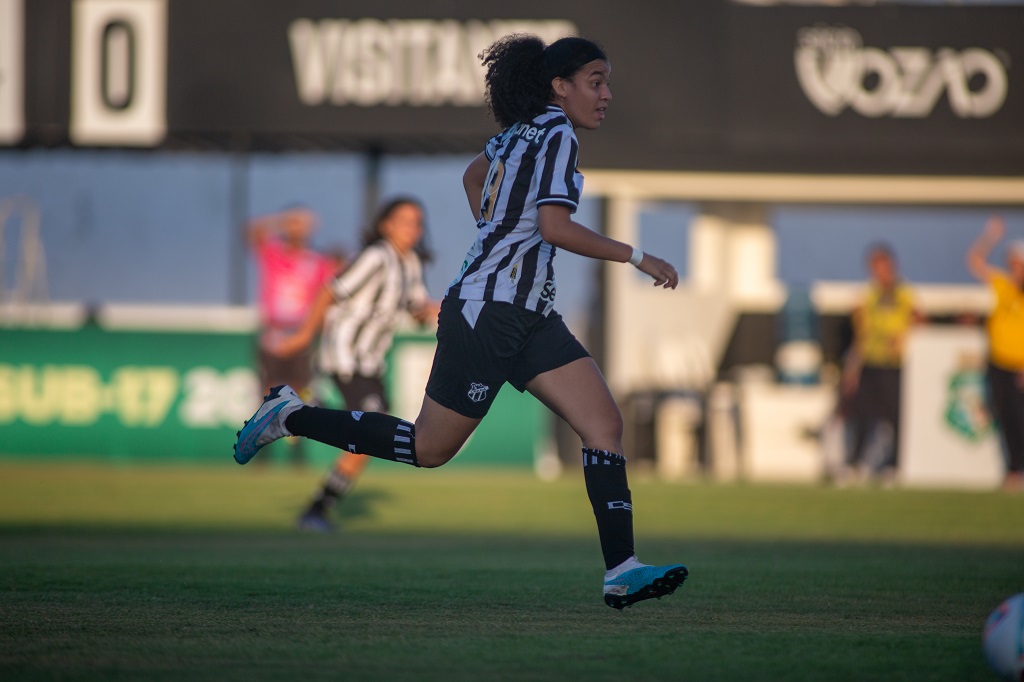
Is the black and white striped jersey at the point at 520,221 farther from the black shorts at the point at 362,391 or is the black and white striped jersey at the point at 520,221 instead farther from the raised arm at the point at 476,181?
the black shorts at the point at 362,391

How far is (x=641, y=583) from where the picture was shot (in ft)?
15.8

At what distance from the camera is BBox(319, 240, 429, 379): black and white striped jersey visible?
31.7 ft

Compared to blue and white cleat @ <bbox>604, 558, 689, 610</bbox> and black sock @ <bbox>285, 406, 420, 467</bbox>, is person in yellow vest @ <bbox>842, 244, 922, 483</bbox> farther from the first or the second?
blue and white cleat @ <bbox>604, 558, 689, 610</bbox>

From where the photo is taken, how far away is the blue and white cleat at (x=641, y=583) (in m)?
4.76

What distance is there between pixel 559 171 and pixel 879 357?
36.2ft

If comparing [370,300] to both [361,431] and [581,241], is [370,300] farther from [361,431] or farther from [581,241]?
[581,241]

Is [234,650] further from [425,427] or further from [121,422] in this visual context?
[121,422]

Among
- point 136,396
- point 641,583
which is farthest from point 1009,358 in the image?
point 641,583

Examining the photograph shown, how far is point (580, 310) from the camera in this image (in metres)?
19.3

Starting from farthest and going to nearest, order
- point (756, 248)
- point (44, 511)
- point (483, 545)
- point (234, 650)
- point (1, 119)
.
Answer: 1. point (756, 248)
2. point (1, 119)
3. point (44, 511)
4. point (483, 545)
5. point (234, 650)

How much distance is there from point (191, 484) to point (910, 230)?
41.8 feet

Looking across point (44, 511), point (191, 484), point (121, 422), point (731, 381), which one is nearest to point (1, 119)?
point (121, 422)

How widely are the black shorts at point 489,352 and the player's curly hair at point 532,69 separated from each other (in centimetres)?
72

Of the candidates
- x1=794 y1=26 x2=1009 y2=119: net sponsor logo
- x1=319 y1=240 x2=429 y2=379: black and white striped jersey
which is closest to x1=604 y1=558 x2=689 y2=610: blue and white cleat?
x1=319 y1=240 x2=429 y2=379: black and white striped jersey
